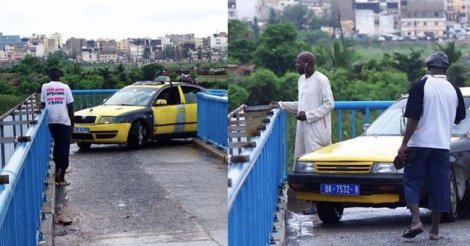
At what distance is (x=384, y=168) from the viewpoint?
5.91 m

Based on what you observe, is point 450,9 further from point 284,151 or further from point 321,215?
point 321,215

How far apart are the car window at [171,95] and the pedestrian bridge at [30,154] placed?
4.4 inches

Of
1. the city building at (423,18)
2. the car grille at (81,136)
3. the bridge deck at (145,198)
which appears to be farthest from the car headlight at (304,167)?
the city building at (423,18)

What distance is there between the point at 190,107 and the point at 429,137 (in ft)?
4.26

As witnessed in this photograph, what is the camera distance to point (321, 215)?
21.3 feet

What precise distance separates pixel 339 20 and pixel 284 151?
125 inches

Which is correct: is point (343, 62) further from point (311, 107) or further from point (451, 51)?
point (311, 107)

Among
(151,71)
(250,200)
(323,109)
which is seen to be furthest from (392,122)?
(250,200)

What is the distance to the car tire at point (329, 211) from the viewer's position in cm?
643

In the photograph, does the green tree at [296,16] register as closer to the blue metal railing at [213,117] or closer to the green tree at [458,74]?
the blue metal railing at [213,117]

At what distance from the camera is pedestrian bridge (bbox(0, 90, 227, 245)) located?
3102 millimetres

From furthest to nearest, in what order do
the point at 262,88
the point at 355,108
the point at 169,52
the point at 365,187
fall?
the point at 355,108, the point at 365,187, the point at 262,88, the point at 169,52

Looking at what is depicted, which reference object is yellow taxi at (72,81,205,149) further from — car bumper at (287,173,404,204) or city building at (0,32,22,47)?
car bumper at (287,173,404,204)

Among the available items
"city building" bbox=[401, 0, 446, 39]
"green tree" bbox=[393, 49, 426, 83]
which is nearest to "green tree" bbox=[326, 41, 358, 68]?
"green tree" bbox=[393, 49, 426, 83]
